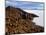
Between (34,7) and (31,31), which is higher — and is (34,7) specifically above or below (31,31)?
above

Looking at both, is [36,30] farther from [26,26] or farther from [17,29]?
[17,29]

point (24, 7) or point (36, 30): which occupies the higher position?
point (24, 7)

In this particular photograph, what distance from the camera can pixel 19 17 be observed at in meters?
1.87

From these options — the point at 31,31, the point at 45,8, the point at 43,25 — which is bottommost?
the point at 31,31

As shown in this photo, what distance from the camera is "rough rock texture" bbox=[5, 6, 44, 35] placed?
1844 mm

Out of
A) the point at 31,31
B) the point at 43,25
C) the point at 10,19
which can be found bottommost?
the point at 31,31

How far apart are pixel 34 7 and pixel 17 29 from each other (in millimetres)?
576

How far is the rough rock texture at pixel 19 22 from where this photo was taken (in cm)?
184

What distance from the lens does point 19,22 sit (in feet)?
6.12

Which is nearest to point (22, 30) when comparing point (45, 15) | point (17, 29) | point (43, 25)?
point (17, 29)

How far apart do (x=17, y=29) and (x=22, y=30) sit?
0.10 meters
